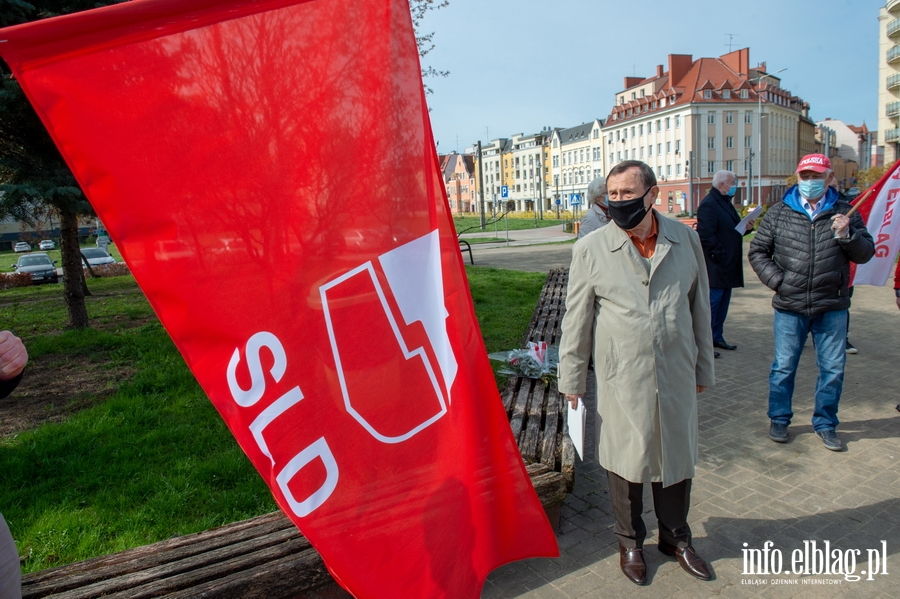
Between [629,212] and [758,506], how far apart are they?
2142mm

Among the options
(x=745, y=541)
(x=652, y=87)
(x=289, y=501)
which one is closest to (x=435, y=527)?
(x=289, y=501)

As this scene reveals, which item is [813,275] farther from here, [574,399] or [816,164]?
[574,399]

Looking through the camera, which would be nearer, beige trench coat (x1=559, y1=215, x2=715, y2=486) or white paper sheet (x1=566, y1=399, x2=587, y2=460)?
beige trench coat (x1=559, y1=215, x2=715, y2=486)

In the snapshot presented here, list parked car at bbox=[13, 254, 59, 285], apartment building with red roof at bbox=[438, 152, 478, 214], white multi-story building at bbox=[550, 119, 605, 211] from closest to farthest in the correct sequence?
parked car at bbox=[13, 254, 59, 285], white multi-story building at bbox=[550, 119, 605, 211], apartment building with red roof at bbox=[438, 152, 478, 214]

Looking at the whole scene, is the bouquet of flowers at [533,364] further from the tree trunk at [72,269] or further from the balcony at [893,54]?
the balcony at [893,54]

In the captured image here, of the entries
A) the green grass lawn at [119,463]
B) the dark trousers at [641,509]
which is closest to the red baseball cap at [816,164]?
the dark trousers at [641,509]

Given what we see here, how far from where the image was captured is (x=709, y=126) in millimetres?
77812

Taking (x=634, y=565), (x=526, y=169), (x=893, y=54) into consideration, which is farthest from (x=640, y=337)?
(x=526, y=169)

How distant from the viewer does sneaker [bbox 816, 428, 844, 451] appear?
441 centimetres

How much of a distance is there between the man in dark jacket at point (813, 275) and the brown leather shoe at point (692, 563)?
76.8 inches

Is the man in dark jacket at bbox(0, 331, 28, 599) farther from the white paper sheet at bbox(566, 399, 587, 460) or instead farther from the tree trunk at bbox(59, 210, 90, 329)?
the tree trunk at bbox(59, 210, 90, 329)

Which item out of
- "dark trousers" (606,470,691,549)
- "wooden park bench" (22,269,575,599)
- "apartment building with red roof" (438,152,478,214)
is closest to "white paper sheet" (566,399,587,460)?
"dark trousers" (606,470,691,549)

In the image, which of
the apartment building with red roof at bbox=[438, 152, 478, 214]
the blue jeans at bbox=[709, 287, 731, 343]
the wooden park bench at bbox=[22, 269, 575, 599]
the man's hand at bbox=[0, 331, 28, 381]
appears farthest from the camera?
the apartment building with red roof at bbox=[438, 152, 478, 214]

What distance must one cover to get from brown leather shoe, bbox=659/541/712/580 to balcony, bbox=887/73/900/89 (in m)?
67.3
